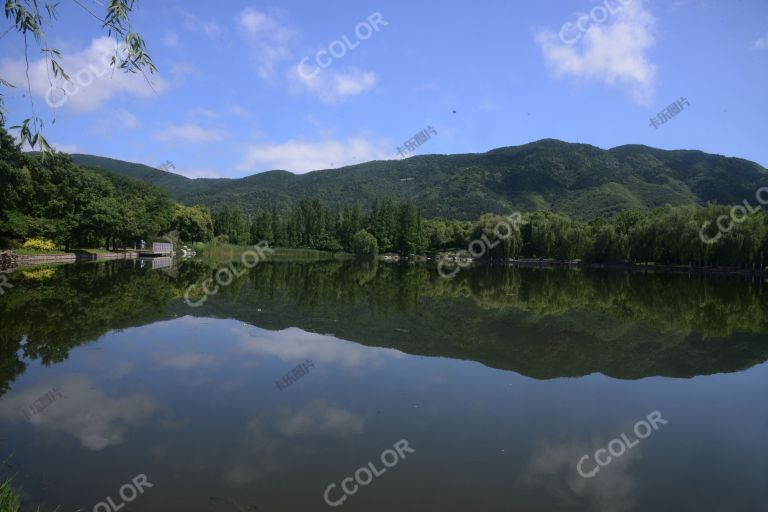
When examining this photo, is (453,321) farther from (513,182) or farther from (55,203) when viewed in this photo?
(513,182)

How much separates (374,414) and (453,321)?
8616 millimetres

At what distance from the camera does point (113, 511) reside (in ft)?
14.6

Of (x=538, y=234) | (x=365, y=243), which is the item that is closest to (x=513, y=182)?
(x=538, y=234)

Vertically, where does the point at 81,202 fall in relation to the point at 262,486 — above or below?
above

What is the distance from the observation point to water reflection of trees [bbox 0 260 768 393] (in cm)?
1065

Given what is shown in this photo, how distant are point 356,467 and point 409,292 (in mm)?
18498

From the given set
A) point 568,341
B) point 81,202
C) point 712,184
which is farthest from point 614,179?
point 568,341

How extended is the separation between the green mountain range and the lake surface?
12003cm

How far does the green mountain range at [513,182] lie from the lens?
445 feet

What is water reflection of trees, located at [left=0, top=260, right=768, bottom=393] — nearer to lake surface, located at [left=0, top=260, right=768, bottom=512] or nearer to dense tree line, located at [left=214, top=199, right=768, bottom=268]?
lake surface, located at [left=0, top=260, right=768, bottom=512]

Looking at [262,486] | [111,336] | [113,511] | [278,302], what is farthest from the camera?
[278,302]

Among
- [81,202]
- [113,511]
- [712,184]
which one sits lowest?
[113,511]

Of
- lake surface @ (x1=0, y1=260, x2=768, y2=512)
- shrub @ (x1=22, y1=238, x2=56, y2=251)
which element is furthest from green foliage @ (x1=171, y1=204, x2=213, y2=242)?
lake surface @ (x1=0, y1=260, x2=768, y2=512)

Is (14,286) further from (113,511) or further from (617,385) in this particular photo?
(617,385)
